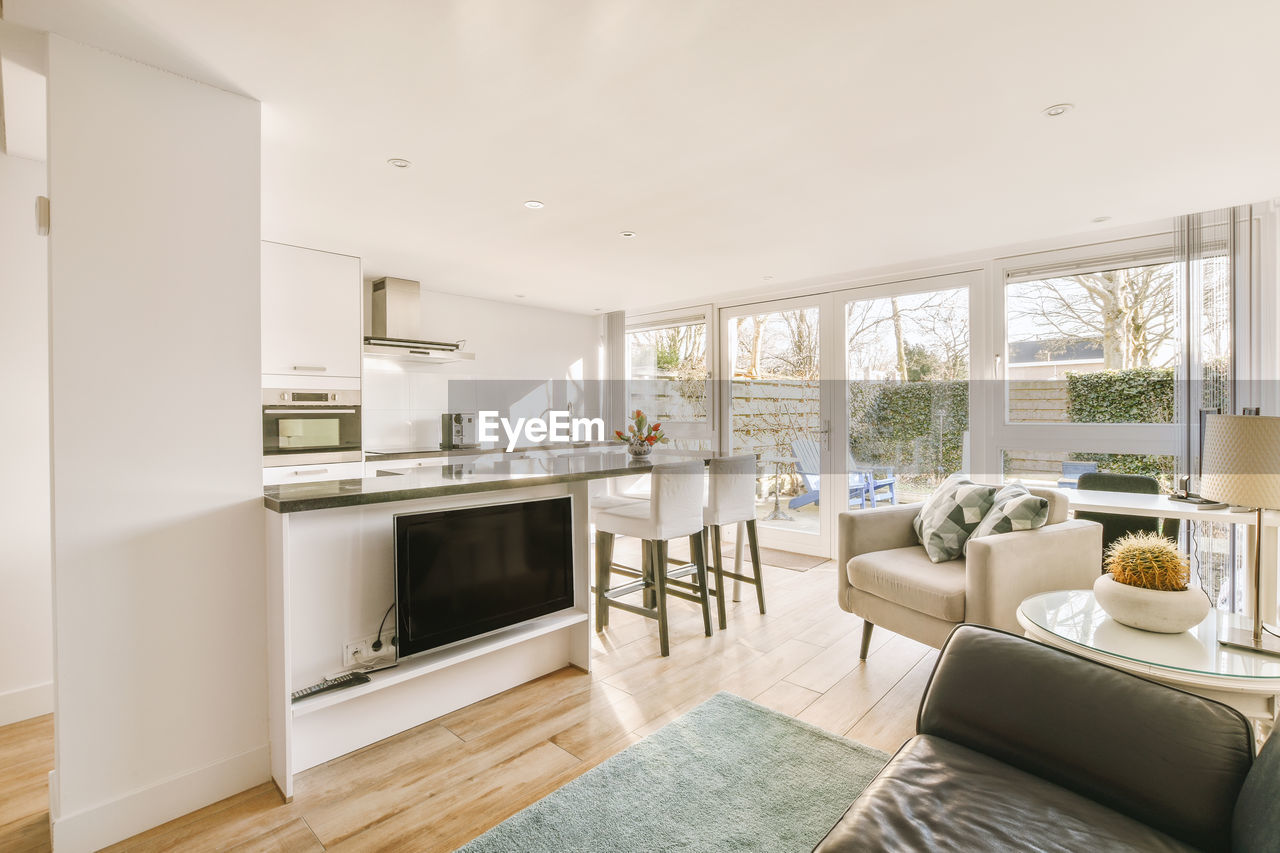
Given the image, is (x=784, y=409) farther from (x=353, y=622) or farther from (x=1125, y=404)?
(x=353, y=622)

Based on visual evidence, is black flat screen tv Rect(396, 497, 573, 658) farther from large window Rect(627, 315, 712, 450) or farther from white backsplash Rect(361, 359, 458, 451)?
large window Rect(627, 315, 712, 450)

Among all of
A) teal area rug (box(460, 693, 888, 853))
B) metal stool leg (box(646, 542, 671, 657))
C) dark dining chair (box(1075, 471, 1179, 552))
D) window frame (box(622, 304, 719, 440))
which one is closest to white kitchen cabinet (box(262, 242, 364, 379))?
metal stool leg (box(646, 542, 671, 657))

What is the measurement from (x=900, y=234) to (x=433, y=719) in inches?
139

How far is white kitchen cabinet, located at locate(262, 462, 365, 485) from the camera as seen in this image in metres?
3.52

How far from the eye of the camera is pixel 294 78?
1880 millimetres

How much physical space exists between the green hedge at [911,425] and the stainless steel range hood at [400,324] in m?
3.31

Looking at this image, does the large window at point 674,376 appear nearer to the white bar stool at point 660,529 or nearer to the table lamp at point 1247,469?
the white bar stool at point 660,529

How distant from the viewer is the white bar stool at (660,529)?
2.96m

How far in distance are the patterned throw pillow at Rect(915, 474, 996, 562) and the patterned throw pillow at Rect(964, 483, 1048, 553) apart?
0.10 metres

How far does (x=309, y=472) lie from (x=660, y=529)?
231cm

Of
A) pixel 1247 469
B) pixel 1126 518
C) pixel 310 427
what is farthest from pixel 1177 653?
pixel 310 427

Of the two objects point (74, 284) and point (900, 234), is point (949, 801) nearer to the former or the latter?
point (74, 284)

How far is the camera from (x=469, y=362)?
5285 millimetres

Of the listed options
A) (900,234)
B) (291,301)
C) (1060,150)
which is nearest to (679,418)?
(900,234)
